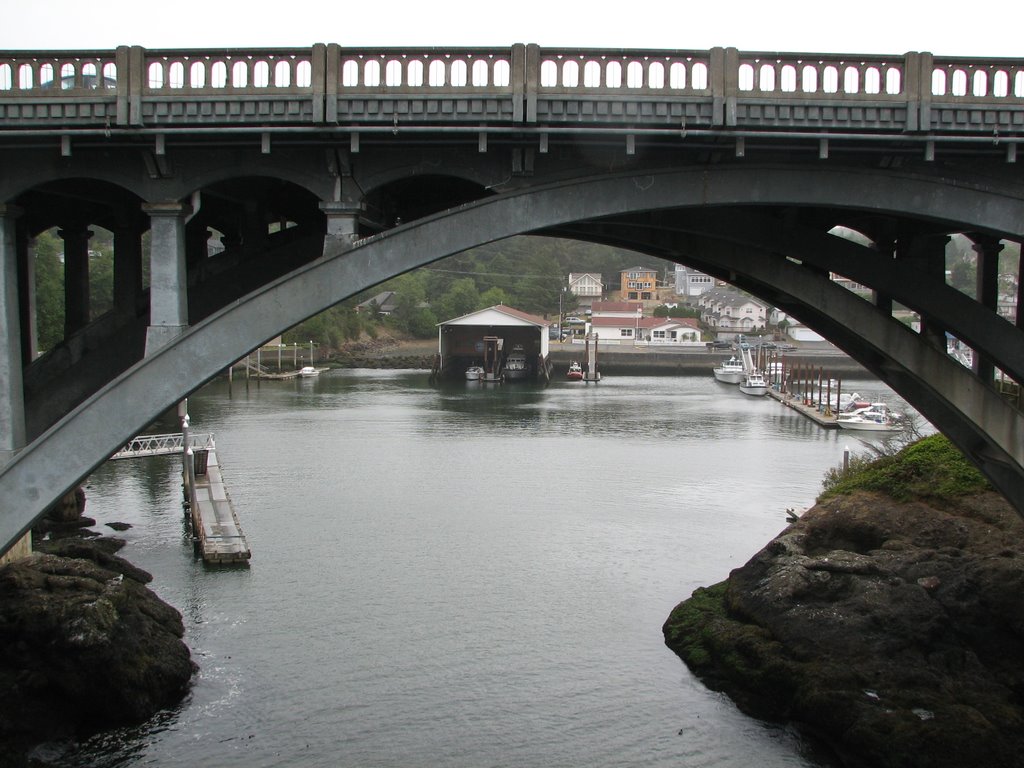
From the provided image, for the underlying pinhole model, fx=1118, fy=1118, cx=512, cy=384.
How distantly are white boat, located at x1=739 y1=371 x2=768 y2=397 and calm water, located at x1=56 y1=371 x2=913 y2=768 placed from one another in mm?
24388

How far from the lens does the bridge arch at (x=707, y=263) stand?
10.8 m

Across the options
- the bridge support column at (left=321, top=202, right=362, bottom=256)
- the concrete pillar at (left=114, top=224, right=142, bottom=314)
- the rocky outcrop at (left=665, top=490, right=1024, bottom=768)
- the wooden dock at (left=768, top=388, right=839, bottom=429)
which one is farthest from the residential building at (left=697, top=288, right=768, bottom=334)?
the bridge support column at (left=321, top=202, right=362, bottom=256)

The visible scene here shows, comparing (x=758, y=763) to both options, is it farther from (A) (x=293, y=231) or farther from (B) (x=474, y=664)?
(A) (x=293, y=231)

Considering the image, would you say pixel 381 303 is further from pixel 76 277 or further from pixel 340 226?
pixel 340 226

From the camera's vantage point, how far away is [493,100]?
37.1ft

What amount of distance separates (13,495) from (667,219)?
24.7ft

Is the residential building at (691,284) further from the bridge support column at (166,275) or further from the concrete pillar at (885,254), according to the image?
the bridge support column at (166,275)

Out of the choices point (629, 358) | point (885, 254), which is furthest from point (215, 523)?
point (629, 358)

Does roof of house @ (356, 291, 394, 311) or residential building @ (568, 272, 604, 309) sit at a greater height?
residential building @ (568, 272, 604, 309)

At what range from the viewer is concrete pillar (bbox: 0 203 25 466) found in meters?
11.1

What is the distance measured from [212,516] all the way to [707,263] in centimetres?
2069

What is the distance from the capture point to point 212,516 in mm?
30750

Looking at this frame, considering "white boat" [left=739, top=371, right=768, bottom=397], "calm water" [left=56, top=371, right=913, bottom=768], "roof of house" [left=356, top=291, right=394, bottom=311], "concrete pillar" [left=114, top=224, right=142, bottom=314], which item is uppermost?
"roof of house" [left=356, top=291, right=394, bottom=311]

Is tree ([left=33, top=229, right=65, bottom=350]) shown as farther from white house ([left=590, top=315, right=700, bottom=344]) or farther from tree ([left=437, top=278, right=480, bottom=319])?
white house ([left=590, top=315, right=700, bottom=344])
